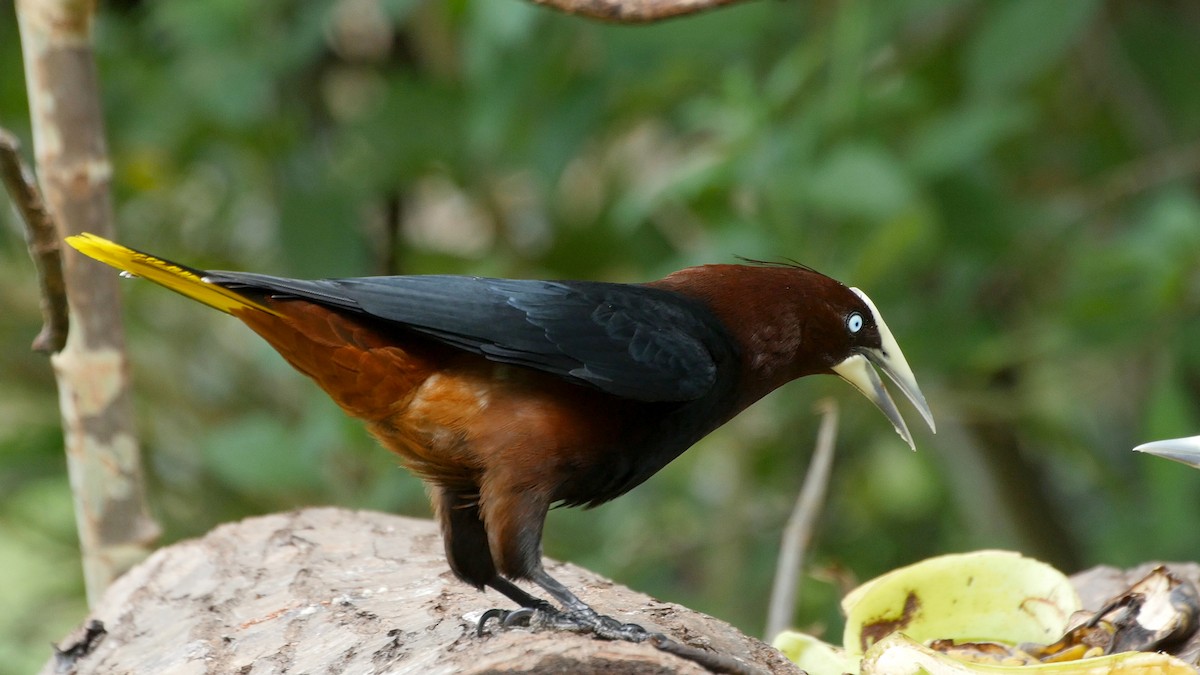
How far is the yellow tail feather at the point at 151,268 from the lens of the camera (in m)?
2.19

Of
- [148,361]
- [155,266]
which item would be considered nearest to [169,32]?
[148,361]

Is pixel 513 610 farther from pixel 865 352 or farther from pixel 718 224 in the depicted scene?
pixel 718 224

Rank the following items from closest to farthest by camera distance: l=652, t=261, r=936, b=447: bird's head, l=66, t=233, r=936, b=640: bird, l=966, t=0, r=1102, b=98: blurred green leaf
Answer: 1. l=66, t=233, r=936, b=640: bird
2. l=652, t=261, r=936, b=447: bird's head
3. l=966, t=0, r=1102, b=98: blurred green leaf

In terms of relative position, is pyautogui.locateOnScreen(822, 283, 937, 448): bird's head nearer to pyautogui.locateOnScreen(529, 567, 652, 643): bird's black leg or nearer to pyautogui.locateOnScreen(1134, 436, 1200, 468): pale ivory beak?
pyautogui.locateOnScreen(1134, 436, 1200, 468): pale ivory beak

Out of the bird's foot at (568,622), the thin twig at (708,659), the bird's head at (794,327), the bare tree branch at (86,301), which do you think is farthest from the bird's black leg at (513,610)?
the bare tree branch at (86,301)

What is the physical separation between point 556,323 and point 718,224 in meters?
1.54

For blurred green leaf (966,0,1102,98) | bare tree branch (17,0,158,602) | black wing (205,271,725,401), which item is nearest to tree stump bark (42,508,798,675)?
bare tree branch (17,0,158,602)

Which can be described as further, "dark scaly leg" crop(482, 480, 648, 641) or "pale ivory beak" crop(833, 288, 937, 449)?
"pale ivory beak" crop(833, 288, 937, 449)

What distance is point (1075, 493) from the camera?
6.20 m

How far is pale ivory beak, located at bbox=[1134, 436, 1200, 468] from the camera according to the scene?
2701mm

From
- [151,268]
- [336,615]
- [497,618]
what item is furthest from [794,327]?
[151,268]

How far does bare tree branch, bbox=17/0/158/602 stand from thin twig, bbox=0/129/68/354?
0.74 feet

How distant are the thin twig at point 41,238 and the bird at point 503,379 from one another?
6.9 inches

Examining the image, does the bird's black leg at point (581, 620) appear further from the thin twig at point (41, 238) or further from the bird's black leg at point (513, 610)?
the thin twig at point (41, 238)
